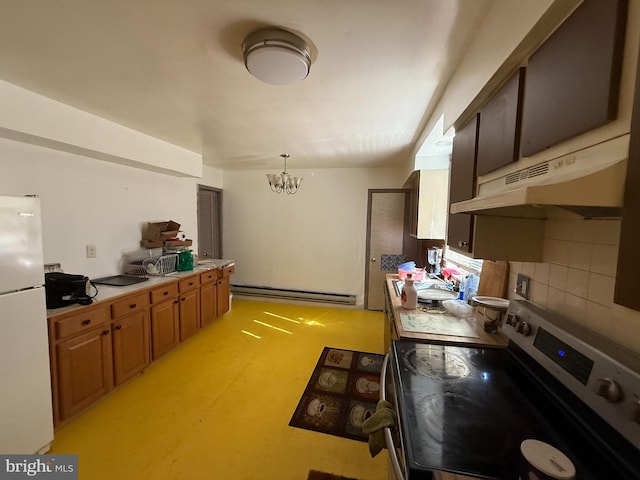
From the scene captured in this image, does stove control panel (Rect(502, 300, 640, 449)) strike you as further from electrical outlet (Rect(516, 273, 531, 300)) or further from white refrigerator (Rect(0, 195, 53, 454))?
white refrigerator (Rect(0, 195, 53, 454))

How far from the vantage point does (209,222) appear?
15.3 feet

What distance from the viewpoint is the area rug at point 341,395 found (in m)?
2.01

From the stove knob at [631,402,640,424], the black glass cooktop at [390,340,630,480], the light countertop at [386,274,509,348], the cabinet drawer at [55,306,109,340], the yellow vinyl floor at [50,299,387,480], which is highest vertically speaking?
the stove knob at [631,402,640,424]

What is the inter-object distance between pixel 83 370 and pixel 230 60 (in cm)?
244

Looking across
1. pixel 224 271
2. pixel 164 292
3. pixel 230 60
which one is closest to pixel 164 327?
pixel 164 292

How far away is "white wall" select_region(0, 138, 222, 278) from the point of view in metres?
2.14

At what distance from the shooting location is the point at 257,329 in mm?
3686

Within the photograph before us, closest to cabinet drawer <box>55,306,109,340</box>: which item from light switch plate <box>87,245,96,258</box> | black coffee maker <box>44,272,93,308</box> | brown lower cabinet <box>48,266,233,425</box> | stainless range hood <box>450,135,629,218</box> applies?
brown lower cabinet <box>48,266,233,425</box>

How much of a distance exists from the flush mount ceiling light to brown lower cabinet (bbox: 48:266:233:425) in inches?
83.6

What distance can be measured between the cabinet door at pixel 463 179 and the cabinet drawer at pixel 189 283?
2869 mm

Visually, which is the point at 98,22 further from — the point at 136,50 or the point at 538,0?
the point at 538,0

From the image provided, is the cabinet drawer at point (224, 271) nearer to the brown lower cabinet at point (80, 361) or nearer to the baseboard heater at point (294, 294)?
the baseboard heater at point (294, 294)

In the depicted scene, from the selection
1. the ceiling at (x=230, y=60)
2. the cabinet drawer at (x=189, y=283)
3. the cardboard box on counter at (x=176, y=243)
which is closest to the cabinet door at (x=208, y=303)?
the cabinet drawer at (x=189, y=283)

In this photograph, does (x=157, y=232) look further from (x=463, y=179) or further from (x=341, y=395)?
(x=463, y=179)
